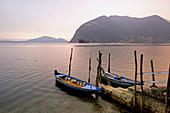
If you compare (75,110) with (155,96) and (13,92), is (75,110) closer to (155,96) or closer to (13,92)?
(155,96)

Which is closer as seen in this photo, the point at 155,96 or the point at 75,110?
the point at 155,96

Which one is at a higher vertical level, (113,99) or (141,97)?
(141,97)

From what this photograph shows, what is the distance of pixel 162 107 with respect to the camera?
384 inches

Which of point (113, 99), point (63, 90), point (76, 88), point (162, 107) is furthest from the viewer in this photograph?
point (63, 90)

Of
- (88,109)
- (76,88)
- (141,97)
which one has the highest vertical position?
(141,97)

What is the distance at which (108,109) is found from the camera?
12508 millimetres

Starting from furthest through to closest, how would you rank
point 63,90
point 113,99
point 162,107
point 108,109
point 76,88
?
point 63,90 < point 76,88 < point 113,99 < point 108,109 < point 162,107

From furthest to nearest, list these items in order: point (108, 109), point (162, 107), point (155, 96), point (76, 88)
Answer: point (76, 88) < point (108, 109) < point (155, 96) < point (162, 107)

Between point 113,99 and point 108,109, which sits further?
point 113,99

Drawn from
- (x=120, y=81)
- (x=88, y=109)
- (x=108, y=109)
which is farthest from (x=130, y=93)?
(x=120, y=81)

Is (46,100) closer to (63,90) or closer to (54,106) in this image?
(54,106)

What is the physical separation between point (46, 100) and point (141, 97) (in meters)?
11.6

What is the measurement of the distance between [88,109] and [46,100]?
5.88m

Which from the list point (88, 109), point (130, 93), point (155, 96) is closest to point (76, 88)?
point (88, 109)
